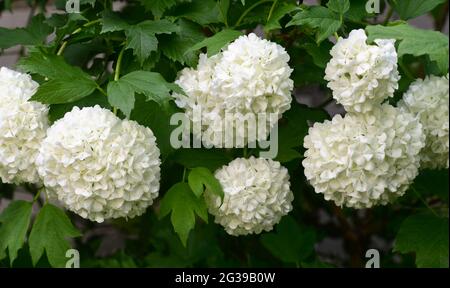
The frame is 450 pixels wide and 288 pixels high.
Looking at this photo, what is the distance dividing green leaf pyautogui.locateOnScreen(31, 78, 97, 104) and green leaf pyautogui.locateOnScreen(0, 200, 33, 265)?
337 mm

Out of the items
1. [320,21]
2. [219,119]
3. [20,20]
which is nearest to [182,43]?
[219,119]

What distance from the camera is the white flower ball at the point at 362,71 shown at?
1.44 metres

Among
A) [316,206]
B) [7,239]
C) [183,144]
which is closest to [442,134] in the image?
[183,144]

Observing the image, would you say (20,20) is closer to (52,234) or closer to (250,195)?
(52,234)

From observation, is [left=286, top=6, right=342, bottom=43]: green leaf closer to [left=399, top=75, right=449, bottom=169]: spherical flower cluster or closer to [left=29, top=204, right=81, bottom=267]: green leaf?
[left=399, top=75, right=449, bottom=169]: spherical flower cluster

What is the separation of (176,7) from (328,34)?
1.33 feet

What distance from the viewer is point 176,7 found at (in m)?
1.70

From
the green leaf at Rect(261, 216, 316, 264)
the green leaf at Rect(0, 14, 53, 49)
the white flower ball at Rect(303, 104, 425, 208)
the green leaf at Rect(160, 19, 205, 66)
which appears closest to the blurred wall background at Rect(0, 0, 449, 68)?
the green leaf at Rect(0, 14, 53, 49)

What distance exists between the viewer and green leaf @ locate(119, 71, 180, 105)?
1.48 metres

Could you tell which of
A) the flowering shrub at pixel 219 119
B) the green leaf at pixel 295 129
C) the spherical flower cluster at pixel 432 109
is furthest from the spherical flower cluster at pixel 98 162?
the spherical flower cluster at pixel 432 109

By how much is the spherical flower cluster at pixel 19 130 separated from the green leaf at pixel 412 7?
0.87 metres

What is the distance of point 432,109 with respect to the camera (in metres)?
1.57

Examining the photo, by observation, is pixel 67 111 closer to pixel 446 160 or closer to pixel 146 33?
pixel 146 33

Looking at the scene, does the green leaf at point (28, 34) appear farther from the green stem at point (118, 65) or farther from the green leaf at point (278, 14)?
the green leaf at point (278, 14)
